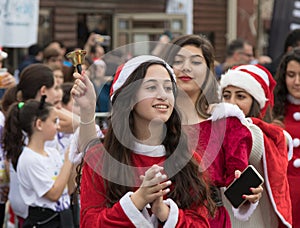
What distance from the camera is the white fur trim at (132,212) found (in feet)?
10.3

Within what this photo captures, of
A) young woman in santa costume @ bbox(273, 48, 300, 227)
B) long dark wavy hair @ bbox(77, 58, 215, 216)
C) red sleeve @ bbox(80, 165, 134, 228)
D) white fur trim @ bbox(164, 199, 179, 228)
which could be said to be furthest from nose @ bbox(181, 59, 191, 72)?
young woman in santa costume @ bbox(273, 48, 300, 227)

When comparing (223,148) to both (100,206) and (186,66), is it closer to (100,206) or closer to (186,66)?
(186,66)

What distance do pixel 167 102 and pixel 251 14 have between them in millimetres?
17482

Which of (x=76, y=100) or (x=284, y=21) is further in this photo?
(x=284, y=21)

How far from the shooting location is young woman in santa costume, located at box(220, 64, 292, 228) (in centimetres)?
413

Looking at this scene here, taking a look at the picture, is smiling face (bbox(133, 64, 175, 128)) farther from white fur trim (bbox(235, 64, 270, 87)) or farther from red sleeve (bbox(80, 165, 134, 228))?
white fur trim (bbox(235, 64, 270, 87))

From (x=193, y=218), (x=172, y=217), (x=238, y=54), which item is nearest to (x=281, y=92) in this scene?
(x=193, y=218)

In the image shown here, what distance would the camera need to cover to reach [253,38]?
2042cm

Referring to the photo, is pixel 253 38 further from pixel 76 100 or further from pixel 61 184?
pixel 76 100

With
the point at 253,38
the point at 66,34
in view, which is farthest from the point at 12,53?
the point at 253,38

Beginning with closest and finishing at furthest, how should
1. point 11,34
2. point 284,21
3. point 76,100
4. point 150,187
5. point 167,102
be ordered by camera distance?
point 150,187
point 167,102
point 76,100
point 11,34
point 284,21

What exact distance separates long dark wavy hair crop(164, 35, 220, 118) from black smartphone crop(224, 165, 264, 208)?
57 cm

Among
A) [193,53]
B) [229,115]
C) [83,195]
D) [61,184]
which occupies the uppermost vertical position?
[193,53]

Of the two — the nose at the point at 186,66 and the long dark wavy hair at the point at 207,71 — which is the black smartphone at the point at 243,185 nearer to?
the long dark wavy hair at the point at 207,71
